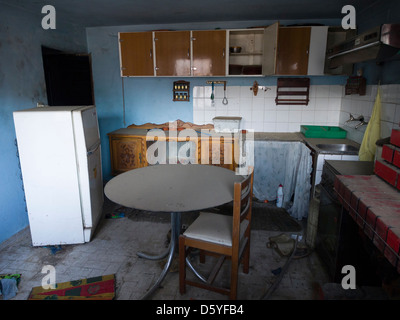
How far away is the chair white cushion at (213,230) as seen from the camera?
1852 mm

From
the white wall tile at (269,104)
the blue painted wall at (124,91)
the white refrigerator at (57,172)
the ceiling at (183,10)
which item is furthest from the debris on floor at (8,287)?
the white wall tile at (269,104)

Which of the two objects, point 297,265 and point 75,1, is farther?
point 75,1

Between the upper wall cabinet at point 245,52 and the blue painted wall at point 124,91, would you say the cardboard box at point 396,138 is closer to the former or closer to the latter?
the upper wall cabinet at point 245,52

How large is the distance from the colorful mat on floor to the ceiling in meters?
2.72

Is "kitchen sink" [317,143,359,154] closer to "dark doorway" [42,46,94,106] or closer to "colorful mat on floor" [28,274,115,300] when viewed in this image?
"colorful mat on floor" [28,274,115,300]

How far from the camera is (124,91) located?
433 cm

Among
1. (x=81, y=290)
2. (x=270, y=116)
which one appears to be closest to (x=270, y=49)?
(x=270, y=116)

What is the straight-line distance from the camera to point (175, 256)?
247 centimetres

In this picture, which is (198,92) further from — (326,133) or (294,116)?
(326,133)

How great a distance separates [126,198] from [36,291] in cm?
103

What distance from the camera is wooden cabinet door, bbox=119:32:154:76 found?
3.76m

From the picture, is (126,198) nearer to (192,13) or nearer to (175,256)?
(175,256)

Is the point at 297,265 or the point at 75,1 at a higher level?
the point at 75,1
